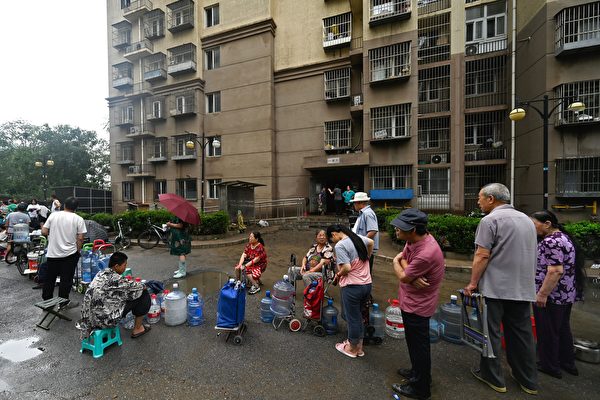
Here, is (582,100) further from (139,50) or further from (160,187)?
(139,50)

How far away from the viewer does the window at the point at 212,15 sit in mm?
19250

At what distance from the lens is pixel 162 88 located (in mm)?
20438

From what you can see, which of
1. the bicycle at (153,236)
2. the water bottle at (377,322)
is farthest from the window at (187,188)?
the water bottle at (377,322)

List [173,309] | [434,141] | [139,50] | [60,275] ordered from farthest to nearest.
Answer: [139,50] → [434,141] → [60,275] → [173,309]

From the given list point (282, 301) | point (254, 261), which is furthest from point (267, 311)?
point (254, 261)

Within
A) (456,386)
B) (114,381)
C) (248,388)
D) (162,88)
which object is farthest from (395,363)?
(162,88)

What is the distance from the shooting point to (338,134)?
1675 cm

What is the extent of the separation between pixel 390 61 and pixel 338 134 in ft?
16.6

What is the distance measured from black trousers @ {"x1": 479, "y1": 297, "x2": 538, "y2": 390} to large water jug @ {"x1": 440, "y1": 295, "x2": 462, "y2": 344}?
0.87 meters

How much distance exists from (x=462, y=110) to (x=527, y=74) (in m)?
3.08

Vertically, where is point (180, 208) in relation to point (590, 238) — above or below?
above

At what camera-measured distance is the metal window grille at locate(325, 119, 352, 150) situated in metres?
16.5

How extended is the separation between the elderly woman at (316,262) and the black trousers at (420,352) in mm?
2054

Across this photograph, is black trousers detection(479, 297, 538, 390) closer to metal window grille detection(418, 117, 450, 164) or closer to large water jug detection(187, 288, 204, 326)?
large water jug detection(187, 288, 204, 326)
